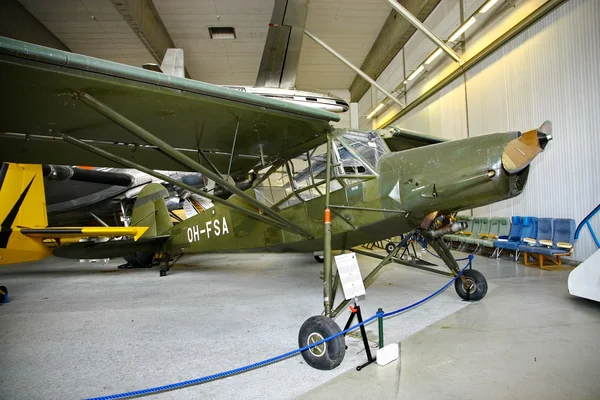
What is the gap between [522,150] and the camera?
296 centimetres

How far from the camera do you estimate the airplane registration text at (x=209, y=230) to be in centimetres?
578

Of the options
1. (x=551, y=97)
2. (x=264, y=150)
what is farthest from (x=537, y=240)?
(x=264, y=150)

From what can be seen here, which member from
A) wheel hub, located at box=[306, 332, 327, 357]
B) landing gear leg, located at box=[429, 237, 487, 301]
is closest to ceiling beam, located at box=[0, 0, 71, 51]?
wheel hub, located at box=[306, 332, 327, 357]

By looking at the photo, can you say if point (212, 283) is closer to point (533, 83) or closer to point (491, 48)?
point (533, 83)

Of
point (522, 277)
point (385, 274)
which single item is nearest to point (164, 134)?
point (385, 274)

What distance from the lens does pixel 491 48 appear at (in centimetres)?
929

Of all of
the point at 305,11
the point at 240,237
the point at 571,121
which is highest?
the point at 305,11

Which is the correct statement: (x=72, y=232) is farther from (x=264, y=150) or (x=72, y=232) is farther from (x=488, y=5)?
(x=488, y=5)

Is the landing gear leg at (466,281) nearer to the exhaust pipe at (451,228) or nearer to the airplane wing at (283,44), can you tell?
the exhaust pipe at (451,228)

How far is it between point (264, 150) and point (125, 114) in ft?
6.16

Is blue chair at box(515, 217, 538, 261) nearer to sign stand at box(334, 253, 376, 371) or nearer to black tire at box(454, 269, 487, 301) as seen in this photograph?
black tire at box(454, 269, 487, 301)

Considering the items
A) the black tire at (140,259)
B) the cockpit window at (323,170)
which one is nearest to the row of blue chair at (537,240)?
the cockpit window at (323,170)

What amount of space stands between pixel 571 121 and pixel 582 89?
0.68m

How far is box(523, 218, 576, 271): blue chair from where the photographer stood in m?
6.78
